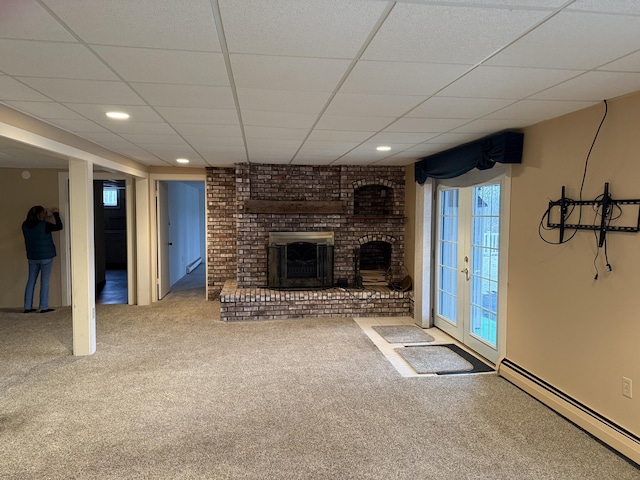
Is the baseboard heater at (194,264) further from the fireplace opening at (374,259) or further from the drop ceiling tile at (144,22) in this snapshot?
the drop ceiling tile at (144,22)

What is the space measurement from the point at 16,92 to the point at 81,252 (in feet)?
6.50

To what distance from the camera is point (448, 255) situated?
16.2ft

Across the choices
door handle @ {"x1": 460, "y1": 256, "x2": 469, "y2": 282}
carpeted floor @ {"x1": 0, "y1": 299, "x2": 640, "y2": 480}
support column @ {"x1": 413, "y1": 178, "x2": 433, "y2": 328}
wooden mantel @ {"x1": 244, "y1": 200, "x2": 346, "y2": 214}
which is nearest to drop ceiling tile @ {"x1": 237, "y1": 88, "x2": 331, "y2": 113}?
carpeted floor @ {"x1": 0, "y1": 299, "x2": 640, "y2": 480}

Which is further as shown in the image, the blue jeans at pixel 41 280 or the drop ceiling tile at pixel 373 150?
the blue jeans at pixel 41 280

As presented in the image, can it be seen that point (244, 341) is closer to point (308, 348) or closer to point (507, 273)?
point (308, 348)

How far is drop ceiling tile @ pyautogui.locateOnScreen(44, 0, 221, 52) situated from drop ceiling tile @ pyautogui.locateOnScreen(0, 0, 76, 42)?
58 mm

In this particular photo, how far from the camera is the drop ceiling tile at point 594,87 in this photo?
6.83 ft

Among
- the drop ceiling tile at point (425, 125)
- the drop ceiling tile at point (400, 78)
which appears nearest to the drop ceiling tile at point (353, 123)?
the drop ceiling tile at point (425, 125)

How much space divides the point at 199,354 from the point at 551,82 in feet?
12.5

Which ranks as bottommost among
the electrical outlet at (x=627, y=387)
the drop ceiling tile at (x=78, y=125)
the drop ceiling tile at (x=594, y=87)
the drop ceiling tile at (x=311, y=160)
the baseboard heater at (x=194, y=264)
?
the baseboard heater at (x=194, y=264)

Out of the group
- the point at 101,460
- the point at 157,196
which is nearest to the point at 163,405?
the point at 101,460

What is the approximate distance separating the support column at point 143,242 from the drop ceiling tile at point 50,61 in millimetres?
4305

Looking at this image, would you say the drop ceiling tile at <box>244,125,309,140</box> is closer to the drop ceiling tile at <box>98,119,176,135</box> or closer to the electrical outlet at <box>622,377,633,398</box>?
the drop ceiling tile at <box>98,119,176,135</box>

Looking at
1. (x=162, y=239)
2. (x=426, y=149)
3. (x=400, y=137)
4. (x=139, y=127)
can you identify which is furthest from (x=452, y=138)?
(x=162, y=239)
